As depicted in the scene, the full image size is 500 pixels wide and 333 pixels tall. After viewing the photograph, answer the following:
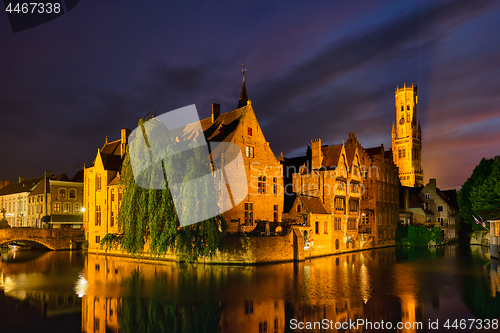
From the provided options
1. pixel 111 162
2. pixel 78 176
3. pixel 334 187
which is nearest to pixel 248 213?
pixel 334 187

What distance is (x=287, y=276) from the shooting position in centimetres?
2878

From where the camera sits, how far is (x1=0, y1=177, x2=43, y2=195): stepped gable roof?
75206mm

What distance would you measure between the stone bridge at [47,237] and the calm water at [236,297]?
18.6 metres

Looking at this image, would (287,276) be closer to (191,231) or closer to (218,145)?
(191,231)

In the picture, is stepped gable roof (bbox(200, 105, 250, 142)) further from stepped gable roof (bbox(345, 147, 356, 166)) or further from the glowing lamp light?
the glowing lamp light

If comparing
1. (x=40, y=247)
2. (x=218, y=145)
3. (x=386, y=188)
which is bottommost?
(x=40, y=247)

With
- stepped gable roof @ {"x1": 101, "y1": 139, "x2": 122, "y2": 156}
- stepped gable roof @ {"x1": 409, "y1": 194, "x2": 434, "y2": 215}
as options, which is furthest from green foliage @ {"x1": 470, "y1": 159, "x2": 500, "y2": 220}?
stepped gable roof @ {"x1": 101, "y1": 139, "x2": 122, "y2": 156}

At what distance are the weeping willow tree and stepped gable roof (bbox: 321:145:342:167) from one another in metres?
21.7

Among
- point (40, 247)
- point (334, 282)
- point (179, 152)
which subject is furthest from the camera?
point (40, 247)

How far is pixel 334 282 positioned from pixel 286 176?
26860 millimetres

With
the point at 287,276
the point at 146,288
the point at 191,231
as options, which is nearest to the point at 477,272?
the point at 287,276

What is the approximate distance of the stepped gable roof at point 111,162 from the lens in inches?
2007

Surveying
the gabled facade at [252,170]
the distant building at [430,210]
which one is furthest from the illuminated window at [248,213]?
the distant building at [430,210]

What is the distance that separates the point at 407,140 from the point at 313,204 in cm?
10596
